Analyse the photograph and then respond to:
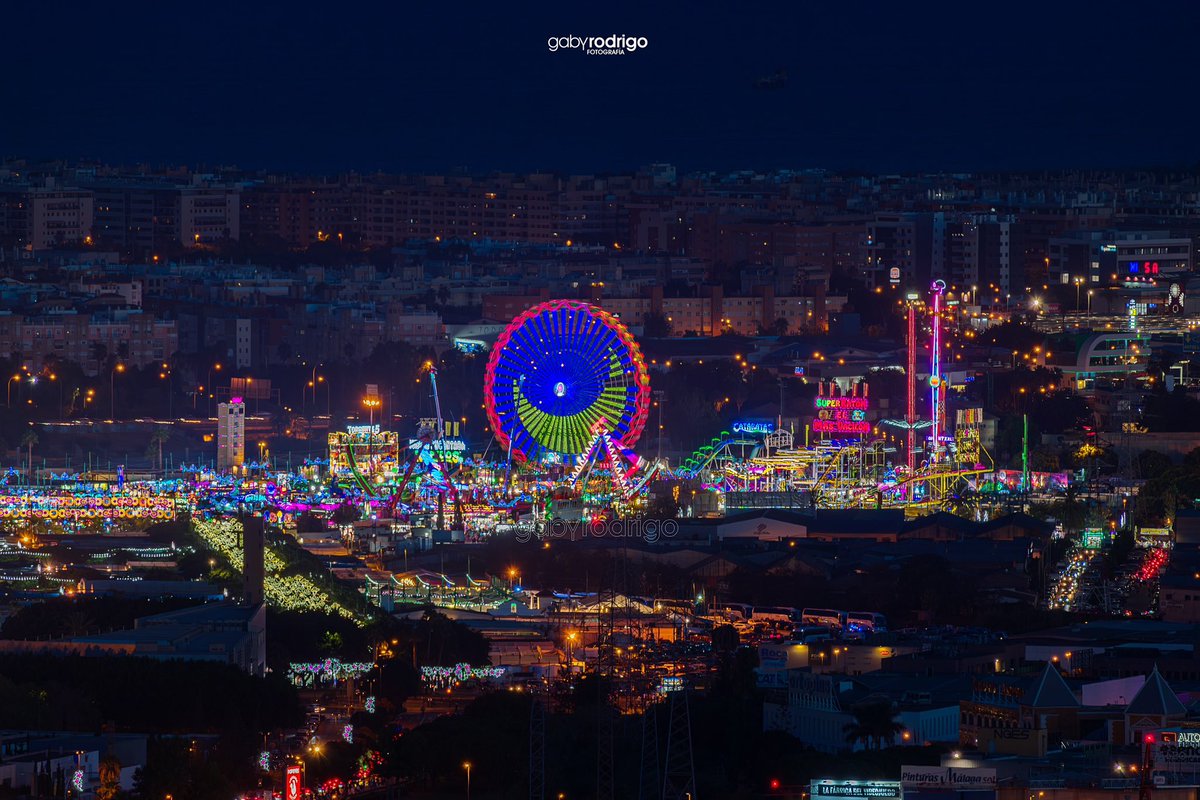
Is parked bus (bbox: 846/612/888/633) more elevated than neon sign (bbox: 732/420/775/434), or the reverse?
neon sign (bbox: 732/420/775/434)

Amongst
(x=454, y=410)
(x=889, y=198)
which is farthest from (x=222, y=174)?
(x=454, y=410)

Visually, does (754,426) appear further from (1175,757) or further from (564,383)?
(1175,757)

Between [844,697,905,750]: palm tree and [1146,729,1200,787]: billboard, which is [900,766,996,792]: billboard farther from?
[844,697,905,750]: palm tree

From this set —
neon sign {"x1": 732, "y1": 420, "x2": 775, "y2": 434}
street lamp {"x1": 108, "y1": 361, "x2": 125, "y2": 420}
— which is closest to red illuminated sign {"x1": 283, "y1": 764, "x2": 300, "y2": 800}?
neon sign {"x1": 732, "y1": 420, "x2": 775, "y2": 434}

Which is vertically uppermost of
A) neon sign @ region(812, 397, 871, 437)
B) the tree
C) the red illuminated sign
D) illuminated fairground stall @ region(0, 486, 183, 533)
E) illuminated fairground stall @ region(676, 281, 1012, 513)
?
neon sign @ region(812, 397, 871, 437)

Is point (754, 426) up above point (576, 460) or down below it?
above

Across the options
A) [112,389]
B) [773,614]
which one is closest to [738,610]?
[773,614]
